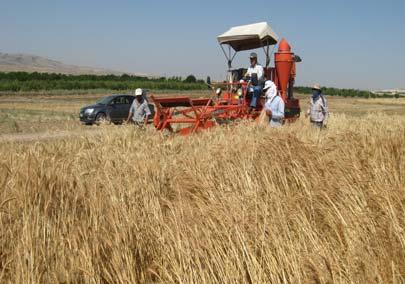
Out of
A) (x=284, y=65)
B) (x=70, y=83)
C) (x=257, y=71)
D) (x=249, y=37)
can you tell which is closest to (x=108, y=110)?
(x=249, y=37)

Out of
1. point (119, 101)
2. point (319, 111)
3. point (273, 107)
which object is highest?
point (273, 107)

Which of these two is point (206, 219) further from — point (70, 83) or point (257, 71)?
point (70, 83)

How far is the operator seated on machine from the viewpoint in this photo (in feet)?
41.3

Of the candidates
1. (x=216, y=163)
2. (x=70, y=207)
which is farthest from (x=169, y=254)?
(x=216, y=163)

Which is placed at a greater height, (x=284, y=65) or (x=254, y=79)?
(x=284, y=65)

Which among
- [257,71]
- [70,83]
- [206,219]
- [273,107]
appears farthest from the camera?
[70,83]

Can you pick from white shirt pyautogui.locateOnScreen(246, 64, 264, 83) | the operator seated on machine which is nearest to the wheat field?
the operator seated on machine

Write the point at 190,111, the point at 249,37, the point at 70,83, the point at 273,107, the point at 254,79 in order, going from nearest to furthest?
the point at 273,107
the point at 190,111
the point at 254,79
the point at 249,37
the point at 70,83

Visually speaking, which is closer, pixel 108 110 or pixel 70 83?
pixel 108 110

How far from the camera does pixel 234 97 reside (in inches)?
519

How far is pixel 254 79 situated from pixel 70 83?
59386 mm

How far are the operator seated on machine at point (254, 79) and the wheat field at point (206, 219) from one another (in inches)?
299

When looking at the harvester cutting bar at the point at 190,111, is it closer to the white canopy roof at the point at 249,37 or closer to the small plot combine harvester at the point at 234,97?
the small plot combine harvester at the point at 234,97

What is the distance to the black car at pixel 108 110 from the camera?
2398 centimetres
